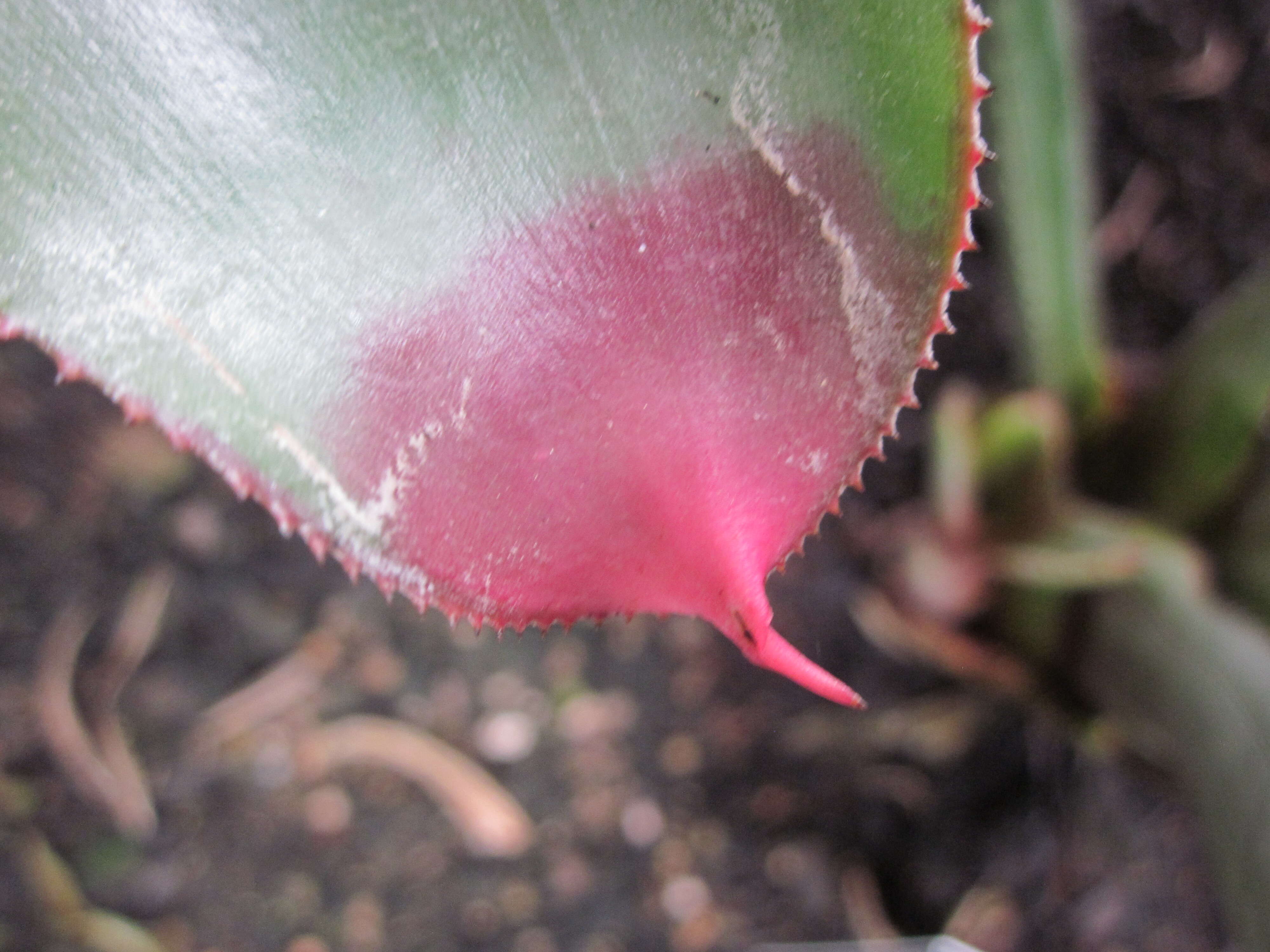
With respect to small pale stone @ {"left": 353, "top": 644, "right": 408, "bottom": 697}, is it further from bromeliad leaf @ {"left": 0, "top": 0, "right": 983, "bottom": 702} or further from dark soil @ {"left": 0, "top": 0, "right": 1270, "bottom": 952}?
bromeliad leaf @ {"left": 0, "top": 0, "right": 983, "bottom": 702}

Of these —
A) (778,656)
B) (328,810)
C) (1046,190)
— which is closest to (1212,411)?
(1046,190)

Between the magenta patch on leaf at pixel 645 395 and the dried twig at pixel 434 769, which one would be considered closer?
the magenta patch on leaf at pixel 645 395

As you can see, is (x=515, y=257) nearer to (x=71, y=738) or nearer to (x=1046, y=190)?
(x=1046, y=190)

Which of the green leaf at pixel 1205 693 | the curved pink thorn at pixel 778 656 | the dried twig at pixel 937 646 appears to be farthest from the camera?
the dried twig at pixel 937 646

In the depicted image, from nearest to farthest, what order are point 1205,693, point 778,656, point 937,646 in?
point 778,656
point 1205,693
point 937,646

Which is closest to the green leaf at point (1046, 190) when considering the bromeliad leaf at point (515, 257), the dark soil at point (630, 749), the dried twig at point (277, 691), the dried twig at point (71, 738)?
the dark soil at point (630, 749)

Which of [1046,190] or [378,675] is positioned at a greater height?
[1046,190]

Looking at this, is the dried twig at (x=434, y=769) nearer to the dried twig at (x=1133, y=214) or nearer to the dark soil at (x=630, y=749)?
the dark soil at (x=630, y=749)
